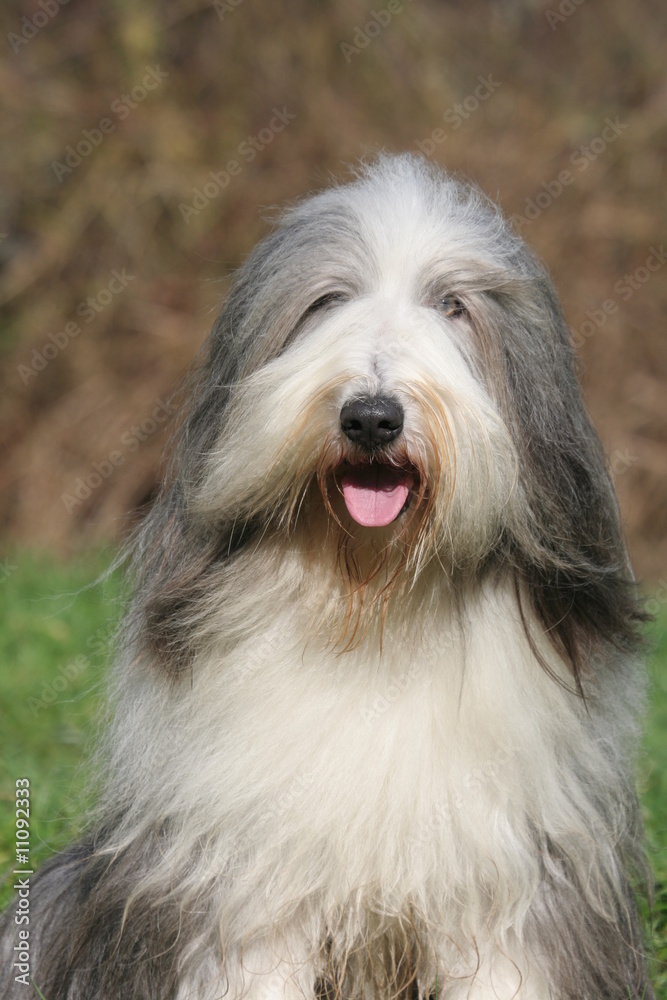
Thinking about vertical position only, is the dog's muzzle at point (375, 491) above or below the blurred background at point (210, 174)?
below

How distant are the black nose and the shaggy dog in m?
0.12

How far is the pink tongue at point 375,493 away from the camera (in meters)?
2.45

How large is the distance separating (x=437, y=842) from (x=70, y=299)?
677 cm

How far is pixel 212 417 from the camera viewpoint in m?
2.68

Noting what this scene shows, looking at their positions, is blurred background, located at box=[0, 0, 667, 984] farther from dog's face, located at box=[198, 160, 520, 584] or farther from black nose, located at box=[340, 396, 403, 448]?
black nose, located at box=[340, 396, 403, 448]

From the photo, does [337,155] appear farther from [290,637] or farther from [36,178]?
[290,637]

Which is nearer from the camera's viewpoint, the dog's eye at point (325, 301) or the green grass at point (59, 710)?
the dog's eye at point (325, 301)

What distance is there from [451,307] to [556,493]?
0.43 metres

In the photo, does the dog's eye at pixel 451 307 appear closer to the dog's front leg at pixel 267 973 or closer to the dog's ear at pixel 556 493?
the dog's ear at pixel 556 493

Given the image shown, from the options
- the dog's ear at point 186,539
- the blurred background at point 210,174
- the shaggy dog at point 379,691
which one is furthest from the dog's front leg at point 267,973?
the blurred background at point 210,174

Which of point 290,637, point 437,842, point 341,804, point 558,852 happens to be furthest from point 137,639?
point 558,852

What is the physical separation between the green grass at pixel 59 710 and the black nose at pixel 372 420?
36.3 inches

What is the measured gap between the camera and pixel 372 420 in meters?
2.30

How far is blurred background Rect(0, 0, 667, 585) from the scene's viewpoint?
27.9 feet
